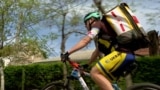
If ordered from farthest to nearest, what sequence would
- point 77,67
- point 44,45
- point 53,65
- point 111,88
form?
point 44,45 → point 53,65 → point 77,67 → point 111,88

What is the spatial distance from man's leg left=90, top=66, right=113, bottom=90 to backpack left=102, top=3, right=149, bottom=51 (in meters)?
0.50

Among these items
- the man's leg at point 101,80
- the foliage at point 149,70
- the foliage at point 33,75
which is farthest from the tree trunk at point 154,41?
the man's leg at point 101,80

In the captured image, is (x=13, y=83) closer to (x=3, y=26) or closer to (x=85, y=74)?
(x=3, y=26)

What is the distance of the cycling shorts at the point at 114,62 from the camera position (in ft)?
19.0

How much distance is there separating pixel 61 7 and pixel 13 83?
219 inches

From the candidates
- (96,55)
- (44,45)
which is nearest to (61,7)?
(44,45)

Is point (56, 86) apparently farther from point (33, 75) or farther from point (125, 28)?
point (33, 75)

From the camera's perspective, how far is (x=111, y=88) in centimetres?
580

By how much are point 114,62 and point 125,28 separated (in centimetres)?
48

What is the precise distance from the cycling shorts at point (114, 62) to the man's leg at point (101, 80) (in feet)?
0.17

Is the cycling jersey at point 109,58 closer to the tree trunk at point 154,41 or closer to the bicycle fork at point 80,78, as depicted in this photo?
the bicycle fork at point 80,78

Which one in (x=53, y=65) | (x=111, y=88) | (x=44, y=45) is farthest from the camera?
(x=44, y=45)

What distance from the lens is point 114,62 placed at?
5.80 meters

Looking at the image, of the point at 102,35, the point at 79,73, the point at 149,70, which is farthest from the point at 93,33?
the point at 149,70
